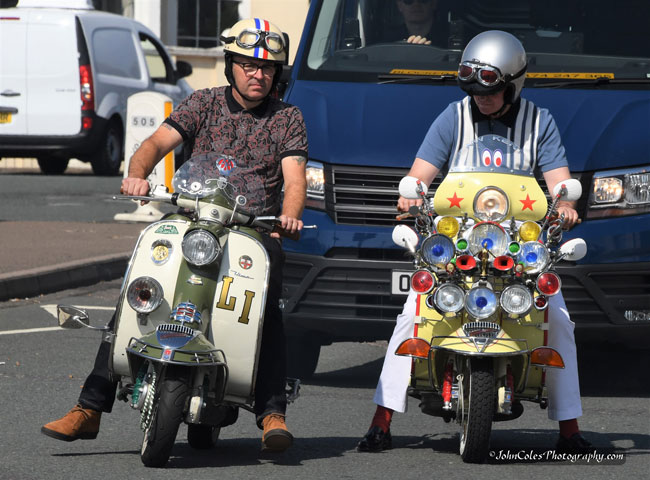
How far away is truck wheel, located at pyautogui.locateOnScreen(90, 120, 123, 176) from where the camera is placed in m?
22.3

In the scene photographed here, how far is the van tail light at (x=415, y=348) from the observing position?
618 centimetres

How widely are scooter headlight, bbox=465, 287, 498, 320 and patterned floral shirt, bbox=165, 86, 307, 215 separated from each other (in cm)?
96

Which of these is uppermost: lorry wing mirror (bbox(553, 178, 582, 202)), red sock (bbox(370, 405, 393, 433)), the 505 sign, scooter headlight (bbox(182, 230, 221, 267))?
lorry wing mirror (bbox(553, 178, 582, 202))

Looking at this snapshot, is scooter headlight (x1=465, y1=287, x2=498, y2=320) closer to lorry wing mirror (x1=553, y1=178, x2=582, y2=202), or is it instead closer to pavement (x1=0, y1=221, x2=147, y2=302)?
lorry wing mirror (x1=553, y1=178, x2=582, y2=202)

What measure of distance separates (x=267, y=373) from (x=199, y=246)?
627mm

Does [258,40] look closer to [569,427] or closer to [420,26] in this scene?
[569,427]

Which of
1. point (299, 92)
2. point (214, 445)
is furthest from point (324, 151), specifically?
point (214, 445)

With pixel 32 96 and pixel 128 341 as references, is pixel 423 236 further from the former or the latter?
pixel 32 96

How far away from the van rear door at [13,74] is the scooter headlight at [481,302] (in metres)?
16.3

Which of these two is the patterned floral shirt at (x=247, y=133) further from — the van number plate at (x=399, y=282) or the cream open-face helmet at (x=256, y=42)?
the van number plate at (x=399, y=282)

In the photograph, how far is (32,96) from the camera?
21.5 metres

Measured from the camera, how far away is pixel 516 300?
19.7 feet

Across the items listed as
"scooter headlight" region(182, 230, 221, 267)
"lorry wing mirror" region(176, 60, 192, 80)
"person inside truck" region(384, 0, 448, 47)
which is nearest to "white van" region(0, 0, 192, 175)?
"lorry wing mirror" region(176, 60, 192, 80)

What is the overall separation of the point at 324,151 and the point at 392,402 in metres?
1.96
